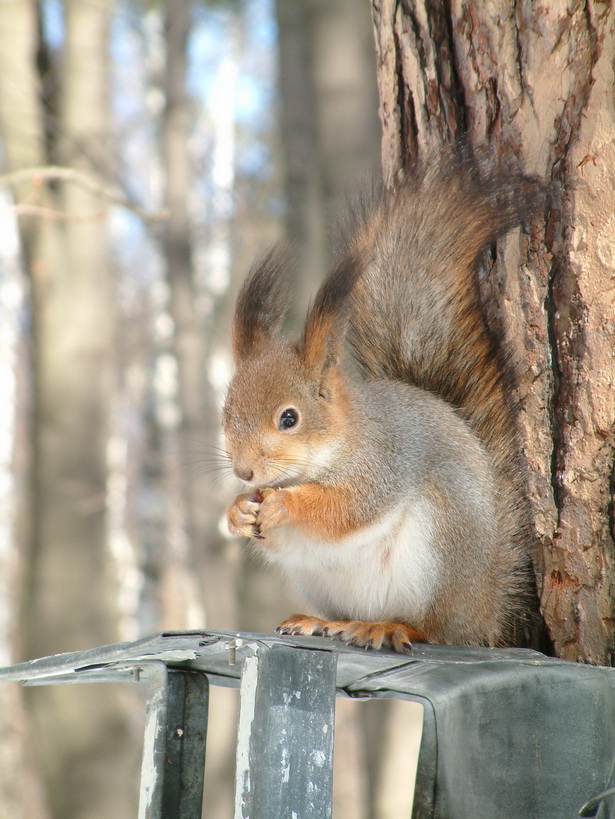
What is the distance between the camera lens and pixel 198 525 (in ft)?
15.0

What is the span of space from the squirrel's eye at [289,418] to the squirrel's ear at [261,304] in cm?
16

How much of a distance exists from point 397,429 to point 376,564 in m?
0.22

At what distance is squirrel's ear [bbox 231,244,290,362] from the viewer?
1530mm

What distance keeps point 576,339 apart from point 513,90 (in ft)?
1.30

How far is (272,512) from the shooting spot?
1.46 meters

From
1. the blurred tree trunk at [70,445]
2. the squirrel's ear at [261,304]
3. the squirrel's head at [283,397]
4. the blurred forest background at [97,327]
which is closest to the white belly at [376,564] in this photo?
the squirrel's head at [283,397]

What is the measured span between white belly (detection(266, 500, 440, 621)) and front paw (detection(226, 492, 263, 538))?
70 mm

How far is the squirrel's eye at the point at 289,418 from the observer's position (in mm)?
1570

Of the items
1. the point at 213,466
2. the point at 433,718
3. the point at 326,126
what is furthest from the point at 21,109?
the point at 433,718

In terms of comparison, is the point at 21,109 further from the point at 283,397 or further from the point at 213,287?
the point at 213,287

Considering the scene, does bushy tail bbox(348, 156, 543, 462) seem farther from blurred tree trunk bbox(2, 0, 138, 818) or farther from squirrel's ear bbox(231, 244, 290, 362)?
blurred tree trunk bbox(2, 0, 138, 818)

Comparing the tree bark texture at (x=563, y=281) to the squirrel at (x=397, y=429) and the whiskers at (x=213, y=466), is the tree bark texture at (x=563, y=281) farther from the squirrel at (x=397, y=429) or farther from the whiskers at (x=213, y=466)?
the whiskers at (x=213, y=466)

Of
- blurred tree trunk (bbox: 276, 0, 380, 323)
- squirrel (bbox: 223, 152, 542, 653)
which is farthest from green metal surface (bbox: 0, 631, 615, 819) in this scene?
blurred tree trunk (bbox: 276, 0, 380, 323)

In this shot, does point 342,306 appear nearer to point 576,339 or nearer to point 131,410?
point 576,339
